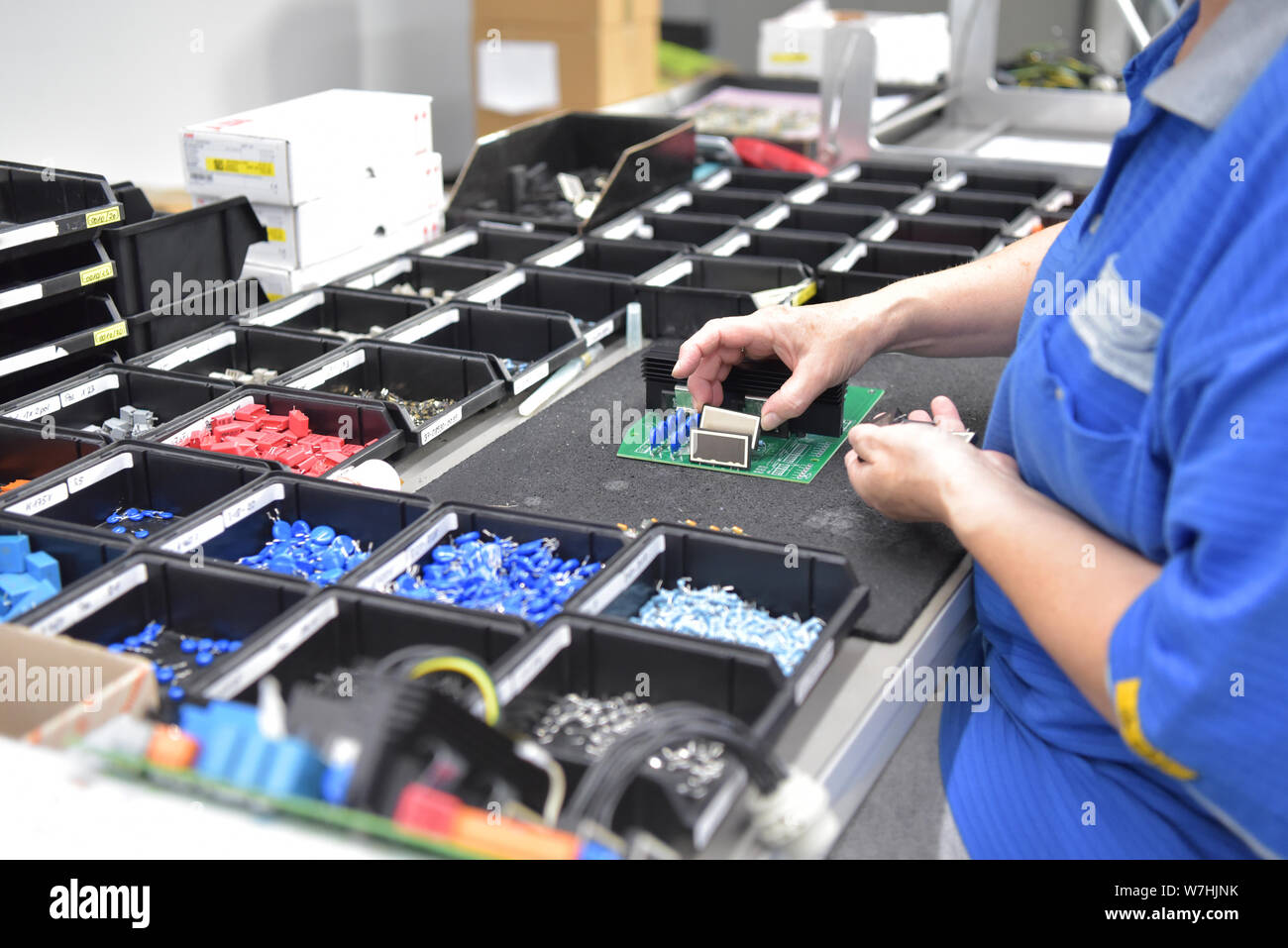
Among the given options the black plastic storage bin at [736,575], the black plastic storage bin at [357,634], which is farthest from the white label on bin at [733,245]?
the black plastic storage bin at [357,634]

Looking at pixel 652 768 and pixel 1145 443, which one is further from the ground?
pixel 1145 443

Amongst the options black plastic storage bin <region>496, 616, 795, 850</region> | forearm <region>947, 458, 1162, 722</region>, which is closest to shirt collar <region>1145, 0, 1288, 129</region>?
forearm <region>947, 458, 1162, 722</region>

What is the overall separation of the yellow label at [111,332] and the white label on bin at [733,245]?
94cm

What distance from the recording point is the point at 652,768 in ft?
3.27

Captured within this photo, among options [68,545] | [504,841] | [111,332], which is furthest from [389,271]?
[504,841]

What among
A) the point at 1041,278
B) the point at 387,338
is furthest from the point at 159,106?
the point at 1041,278

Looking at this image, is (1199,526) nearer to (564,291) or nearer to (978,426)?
(978,426)

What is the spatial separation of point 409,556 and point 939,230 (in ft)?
4.73

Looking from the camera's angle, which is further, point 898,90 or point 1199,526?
point 898,90

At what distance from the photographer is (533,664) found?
1.06 m

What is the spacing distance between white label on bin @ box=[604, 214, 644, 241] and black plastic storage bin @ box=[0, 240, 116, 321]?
0.87 meters

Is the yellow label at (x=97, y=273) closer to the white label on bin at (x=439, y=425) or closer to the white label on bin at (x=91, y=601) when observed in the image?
the white label on bin at (x=439, y=425)

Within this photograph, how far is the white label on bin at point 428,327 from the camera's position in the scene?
71.4 inches
